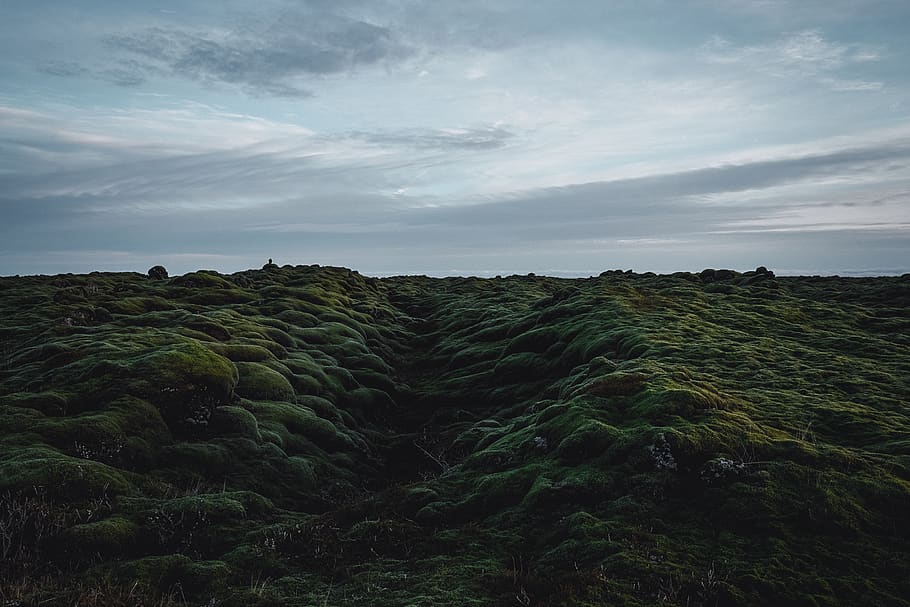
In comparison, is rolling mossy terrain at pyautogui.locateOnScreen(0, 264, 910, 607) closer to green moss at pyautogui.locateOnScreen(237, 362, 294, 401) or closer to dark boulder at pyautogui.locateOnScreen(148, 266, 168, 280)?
green moss at pyautogui.locateOnScreen(237, 362, 294, 401)

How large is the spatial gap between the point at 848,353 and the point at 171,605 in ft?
105

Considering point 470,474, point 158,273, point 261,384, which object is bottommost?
point 470,474

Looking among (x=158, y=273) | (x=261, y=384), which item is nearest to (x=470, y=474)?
(x=261, y=384)

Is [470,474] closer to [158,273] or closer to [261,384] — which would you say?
[261,384]

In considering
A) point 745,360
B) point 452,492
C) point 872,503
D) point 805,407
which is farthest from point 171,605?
point 745,360

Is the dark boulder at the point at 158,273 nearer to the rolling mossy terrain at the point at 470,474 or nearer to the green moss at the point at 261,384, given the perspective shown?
the rolling mossy terrain at the point at 470,474

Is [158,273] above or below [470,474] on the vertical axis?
above

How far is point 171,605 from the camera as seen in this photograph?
11.9 meters

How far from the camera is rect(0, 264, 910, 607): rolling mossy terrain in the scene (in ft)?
40.5

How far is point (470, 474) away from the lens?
19.4m

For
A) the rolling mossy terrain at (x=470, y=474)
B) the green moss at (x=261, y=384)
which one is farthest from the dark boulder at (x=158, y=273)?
the green moss at (x=261, y=384)

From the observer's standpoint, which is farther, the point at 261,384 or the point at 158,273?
the point at 158,273

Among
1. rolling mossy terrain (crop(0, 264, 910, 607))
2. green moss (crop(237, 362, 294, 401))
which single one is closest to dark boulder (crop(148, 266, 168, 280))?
rolling mossy terrain (crop(0, 264, 910, 607))

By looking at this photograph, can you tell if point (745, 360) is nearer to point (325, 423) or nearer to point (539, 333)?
point (539, 333)
